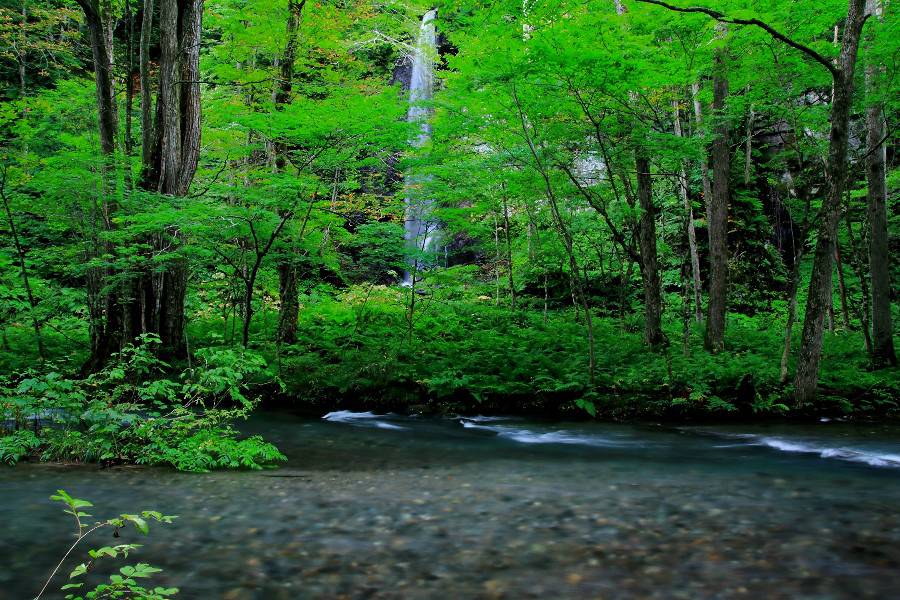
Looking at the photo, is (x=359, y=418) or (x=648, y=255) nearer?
(x=359, y=418)

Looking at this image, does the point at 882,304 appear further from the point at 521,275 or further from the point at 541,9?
the point at 521,275

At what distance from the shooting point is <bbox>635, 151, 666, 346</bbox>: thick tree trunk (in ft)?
37.0

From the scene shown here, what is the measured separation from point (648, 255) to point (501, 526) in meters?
8.82

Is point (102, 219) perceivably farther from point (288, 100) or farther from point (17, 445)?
point (17, 445)

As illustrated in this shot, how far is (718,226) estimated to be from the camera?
11.2 meters

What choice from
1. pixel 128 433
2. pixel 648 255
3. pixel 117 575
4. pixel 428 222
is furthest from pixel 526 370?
pixel 117 575

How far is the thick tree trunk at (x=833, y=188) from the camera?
7738mm

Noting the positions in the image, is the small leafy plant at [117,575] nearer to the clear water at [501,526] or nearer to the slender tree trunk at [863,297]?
the clear water at [501,526]

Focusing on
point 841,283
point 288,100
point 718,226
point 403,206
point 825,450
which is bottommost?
point 825,450

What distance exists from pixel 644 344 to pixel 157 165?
10.1 meters

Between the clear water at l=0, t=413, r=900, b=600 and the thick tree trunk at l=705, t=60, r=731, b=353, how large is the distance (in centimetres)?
515

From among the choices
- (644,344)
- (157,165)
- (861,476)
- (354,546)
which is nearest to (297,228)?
(157,165)

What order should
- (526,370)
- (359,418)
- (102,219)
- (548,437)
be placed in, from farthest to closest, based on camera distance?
1. (526,370)
2. (102,219)
3. (359,418)
4. (548,437)

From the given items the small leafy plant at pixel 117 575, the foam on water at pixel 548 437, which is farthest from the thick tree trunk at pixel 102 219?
the small leafy plant at pixel 117 575
